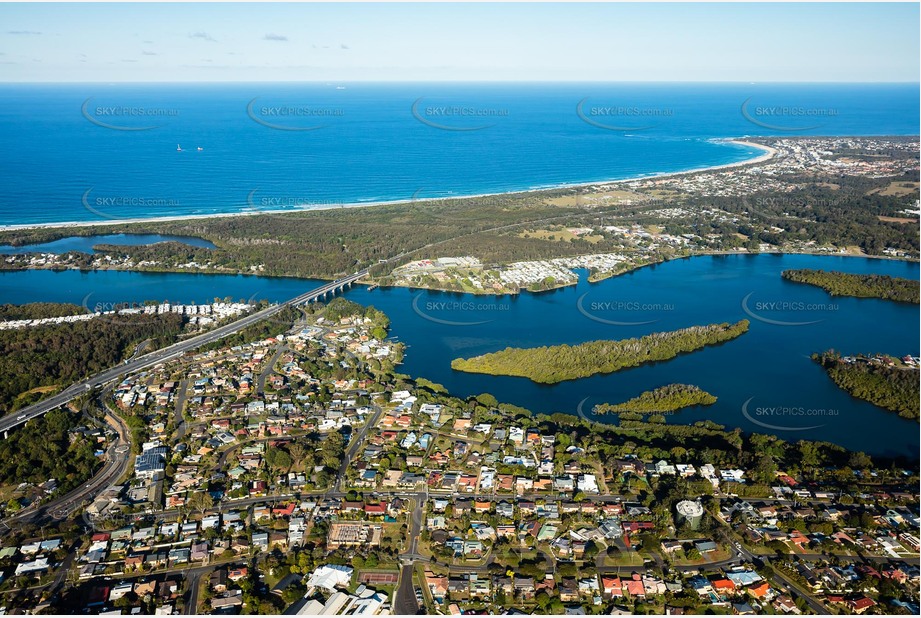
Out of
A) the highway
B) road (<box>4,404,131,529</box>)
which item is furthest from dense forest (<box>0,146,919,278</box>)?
road (<box>4,404,131,529</box>)

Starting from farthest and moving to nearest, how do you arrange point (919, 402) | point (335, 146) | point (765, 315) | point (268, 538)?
point (335, 146) → point (765, 315) → point (919, 402) → point (268, 538)

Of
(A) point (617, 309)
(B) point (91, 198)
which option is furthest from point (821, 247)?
(B) point (91, 198)

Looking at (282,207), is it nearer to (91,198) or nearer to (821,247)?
(91,198)

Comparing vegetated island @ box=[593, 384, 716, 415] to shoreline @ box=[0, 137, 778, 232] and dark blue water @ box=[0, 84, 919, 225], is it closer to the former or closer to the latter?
shoreline @ box=[0, 137, 778, 232]

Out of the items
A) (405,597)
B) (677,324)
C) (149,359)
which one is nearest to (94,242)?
(149,359)

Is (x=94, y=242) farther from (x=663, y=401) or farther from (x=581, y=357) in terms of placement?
(x=663, y=401)
